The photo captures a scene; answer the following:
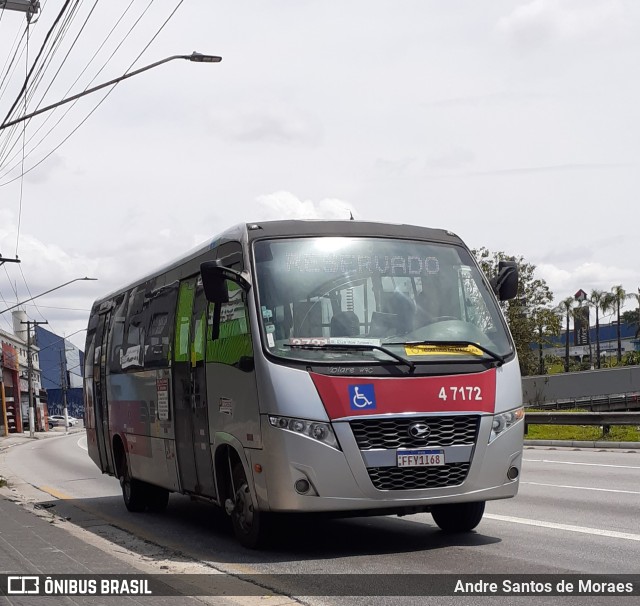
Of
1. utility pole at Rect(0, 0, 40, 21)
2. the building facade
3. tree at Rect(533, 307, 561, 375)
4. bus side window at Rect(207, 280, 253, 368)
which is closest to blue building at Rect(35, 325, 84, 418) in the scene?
the building facade

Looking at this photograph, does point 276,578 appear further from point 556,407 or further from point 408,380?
point 556,407

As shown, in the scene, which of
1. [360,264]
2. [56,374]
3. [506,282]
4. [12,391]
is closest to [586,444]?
[506,282]

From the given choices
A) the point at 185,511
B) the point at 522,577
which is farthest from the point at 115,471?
the point at 522,577

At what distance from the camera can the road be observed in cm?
807

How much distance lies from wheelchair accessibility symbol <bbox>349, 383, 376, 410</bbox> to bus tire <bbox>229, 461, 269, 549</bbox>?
4.23 ft

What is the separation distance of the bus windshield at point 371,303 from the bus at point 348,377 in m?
0.01

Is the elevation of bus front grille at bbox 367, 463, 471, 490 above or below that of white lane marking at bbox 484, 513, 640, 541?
above

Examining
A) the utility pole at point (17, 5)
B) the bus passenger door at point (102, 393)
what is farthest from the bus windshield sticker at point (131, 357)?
the utility pole at point (17, 5)

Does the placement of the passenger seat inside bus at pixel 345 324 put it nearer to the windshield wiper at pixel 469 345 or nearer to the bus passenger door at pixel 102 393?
the windshield wiper at pixel 469 345

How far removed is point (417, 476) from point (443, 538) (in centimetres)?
133

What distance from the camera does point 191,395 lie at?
10.7 metres

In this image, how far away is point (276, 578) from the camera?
26.3 feet

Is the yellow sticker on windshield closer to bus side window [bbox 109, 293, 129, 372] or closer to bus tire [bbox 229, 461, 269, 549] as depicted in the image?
bus tire [bbox 229, 461, 269, 549]

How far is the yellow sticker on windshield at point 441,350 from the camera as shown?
29.2 ft
